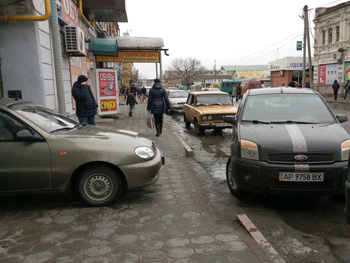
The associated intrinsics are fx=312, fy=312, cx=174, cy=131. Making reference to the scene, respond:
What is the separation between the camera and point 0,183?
4.05 meters

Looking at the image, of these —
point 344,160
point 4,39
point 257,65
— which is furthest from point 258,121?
point 257,65

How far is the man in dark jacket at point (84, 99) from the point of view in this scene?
7.71 meters

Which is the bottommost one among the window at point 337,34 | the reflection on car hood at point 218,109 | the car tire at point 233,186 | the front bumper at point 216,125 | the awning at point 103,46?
the car tire at point 233,186

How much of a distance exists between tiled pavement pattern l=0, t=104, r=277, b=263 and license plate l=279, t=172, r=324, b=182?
85 cm

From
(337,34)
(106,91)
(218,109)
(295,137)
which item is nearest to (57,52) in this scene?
(218,109)

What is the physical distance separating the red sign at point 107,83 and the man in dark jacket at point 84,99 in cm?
796

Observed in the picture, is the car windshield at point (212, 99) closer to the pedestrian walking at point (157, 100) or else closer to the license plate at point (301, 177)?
the pedestrian walking at point (157, 100)

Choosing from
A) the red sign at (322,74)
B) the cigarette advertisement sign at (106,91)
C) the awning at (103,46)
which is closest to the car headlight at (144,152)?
the awning at (103,46)

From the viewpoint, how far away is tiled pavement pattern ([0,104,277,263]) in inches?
120

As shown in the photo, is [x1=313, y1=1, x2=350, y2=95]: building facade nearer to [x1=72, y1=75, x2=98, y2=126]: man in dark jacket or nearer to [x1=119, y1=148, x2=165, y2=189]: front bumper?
[x1=72, y1=75, x2=98, y2=126]: man in dark jacket

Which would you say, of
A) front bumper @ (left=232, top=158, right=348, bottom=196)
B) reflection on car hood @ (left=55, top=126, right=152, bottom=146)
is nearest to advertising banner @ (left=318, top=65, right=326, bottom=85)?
front bumper @ (left=232, top=158, right=348, bottom=196)

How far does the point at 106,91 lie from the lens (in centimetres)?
1595

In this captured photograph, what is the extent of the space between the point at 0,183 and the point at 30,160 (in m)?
0.49

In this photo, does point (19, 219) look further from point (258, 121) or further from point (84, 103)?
point (84, 103)
